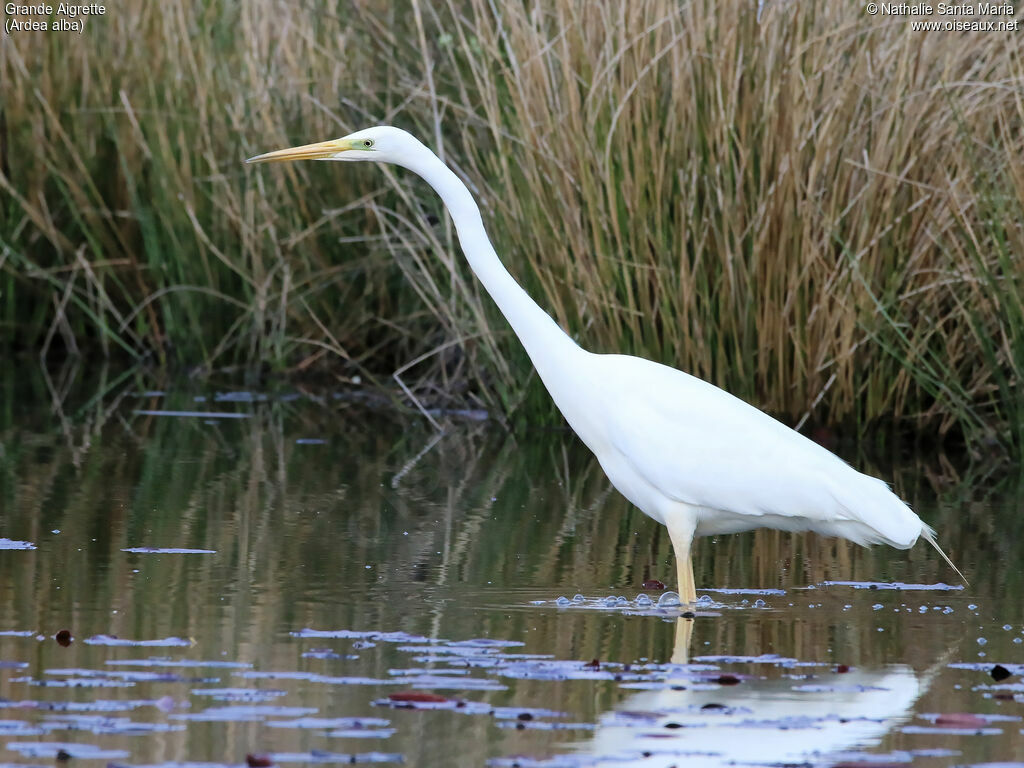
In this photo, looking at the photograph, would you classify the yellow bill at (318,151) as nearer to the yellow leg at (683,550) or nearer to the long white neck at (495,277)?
the long white neck at (495,277)

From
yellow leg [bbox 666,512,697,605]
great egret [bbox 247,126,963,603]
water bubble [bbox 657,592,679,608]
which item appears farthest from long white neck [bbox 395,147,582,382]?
water bubble [bbox 657,592,679,608]

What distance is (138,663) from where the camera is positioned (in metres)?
4.06

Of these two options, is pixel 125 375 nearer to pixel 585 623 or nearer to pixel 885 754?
pixel 585 623

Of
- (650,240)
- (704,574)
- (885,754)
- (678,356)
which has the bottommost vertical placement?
(885,754)

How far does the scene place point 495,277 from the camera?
549cm

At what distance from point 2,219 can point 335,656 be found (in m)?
7.17

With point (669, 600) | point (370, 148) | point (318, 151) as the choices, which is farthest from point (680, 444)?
point (318, 151)

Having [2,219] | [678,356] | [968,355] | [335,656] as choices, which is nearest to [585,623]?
[335,656]

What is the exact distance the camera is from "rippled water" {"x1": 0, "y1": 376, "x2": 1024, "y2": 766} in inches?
139

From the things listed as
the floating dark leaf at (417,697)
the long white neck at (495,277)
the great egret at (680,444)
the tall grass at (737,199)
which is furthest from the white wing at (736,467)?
the tall grass at (737,199)

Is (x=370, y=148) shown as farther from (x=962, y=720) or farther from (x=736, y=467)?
(x=962, y=720)

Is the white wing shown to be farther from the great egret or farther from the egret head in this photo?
the egret head

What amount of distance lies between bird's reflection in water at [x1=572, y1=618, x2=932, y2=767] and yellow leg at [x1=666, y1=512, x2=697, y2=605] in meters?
0.73

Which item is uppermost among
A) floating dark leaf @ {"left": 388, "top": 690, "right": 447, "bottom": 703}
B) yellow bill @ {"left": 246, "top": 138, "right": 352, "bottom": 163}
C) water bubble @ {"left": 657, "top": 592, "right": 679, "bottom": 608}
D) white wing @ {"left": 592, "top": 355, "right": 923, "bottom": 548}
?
yellow bill @ {"left": 246, "top": 138, "right": 352, "bottom": 163}
